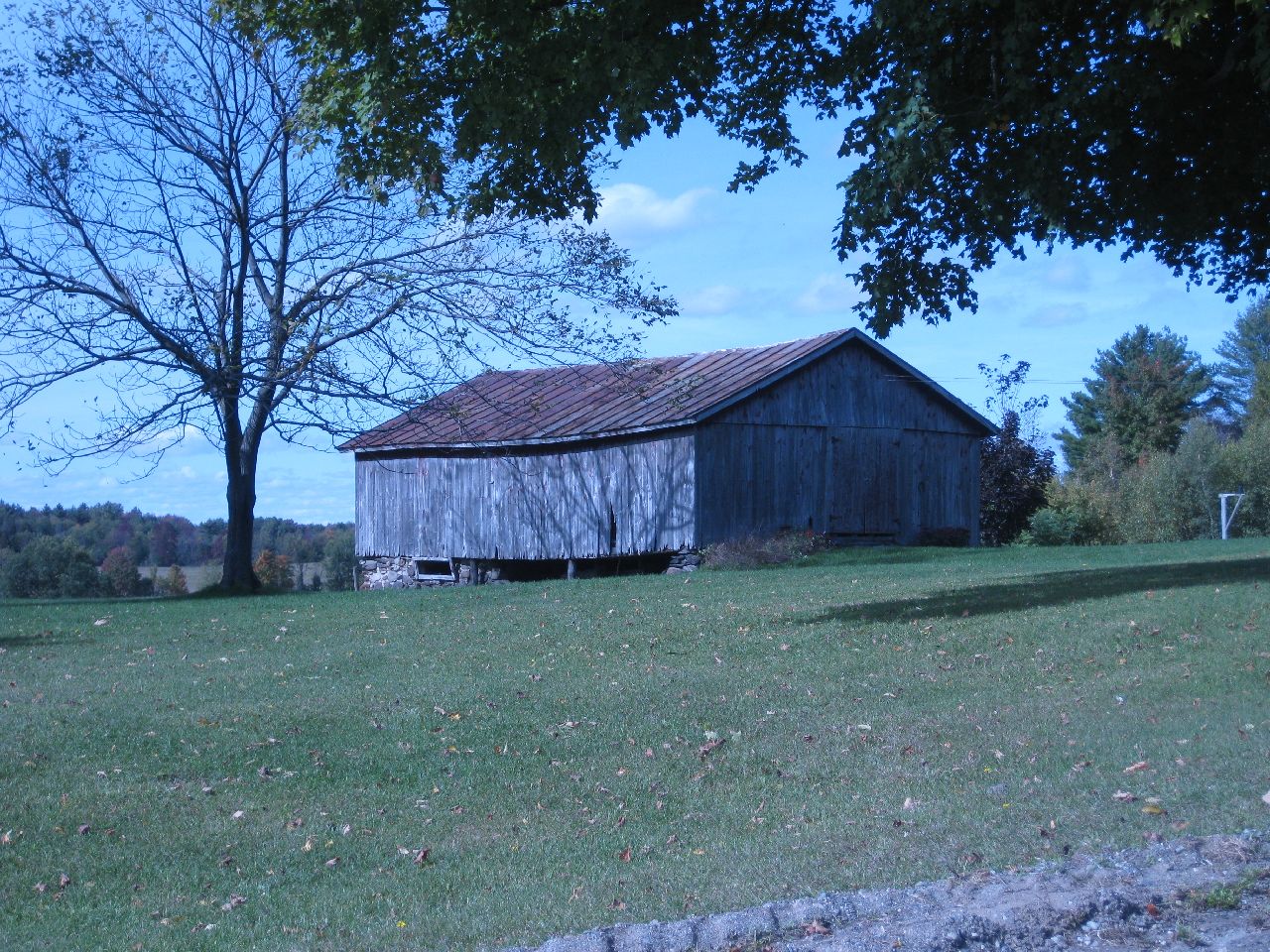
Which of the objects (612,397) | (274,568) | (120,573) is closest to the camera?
(612,397)

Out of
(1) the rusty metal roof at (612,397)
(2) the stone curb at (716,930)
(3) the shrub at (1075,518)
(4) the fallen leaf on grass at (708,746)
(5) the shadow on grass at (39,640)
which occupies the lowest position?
(2) the stone curb at (716,930)

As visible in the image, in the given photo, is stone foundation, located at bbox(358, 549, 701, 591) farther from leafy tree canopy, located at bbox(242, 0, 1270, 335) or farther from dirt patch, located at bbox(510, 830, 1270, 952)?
dirt patch, located at bbox(510, 830, 1270, 952)

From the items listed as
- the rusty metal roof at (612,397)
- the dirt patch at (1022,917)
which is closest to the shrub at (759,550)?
the rusty metal roof at (612,397)

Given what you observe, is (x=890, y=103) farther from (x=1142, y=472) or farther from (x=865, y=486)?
(x=1142, y=472)

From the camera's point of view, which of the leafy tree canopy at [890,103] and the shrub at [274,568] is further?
the shrub at [274,568]

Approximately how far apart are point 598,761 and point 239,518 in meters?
19.1

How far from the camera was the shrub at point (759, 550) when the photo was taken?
2639cm

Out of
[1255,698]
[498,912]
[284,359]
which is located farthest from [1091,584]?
[284,359]

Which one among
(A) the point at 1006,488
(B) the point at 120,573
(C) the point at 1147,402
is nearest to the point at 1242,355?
(C) the point at 1147,402

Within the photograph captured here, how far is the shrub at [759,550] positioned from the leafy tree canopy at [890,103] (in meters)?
13.3

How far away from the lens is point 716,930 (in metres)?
5.50

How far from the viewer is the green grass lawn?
21.6 ft

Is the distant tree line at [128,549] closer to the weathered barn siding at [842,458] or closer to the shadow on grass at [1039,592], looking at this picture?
the weathered barn siding at [842,458]

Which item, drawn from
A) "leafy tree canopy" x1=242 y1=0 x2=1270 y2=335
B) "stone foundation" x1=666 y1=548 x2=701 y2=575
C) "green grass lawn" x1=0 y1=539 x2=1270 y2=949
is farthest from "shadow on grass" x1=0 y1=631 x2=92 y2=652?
"stone foundation" x1=666 y1=548 x2=701 y2=575
